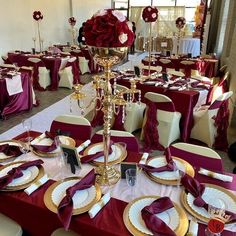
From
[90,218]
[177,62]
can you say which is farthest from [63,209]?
[177,62]

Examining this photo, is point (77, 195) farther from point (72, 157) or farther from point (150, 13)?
point (150, 13)

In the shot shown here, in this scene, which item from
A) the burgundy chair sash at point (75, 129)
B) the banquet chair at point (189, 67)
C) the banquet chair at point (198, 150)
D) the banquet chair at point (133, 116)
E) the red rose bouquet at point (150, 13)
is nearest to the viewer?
the banquet chair at point (198, 150)

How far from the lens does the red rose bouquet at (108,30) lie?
1189 mm

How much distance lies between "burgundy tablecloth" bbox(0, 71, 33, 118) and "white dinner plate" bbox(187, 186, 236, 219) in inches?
144

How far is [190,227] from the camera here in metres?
1.17

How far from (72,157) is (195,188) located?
747mm

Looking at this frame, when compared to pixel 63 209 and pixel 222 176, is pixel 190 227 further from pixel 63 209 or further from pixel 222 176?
pixel 63 209

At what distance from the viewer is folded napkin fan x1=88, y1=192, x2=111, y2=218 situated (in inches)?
49.0

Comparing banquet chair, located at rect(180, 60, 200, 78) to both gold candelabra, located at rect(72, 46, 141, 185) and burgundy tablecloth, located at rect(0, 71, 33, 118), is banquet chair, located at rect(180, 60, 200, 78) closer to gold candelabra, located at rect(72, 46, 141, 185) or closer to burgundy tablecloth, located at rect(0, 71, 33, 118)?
burgundy tablecloth, located at rect(0, 71, 33, 118)

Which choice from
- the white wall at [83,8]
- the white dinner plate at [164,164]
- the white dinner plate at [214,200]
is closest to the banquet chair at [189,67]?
the white dinner plate at [164,164]

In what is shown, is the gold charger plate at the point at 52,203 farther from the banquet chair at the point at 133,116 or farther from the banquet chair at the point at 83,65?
the banquet chair at the point at 83,65

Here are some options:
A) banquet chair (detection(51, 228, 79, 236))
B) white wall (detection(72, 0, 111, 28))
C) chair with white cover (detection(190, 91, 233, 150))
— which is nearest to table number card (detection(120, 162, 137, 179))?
banquet chair (detection(51, 228, 79, 236))

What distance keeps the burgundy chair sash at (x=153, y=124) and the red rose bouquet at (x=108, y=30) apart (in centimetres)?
194

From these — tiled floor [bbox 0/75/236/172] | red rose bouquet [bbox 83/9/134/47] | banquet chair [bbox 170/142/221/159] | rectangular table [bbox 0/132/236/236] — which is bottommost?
tiled floor [bbox 0/75/236/172]
